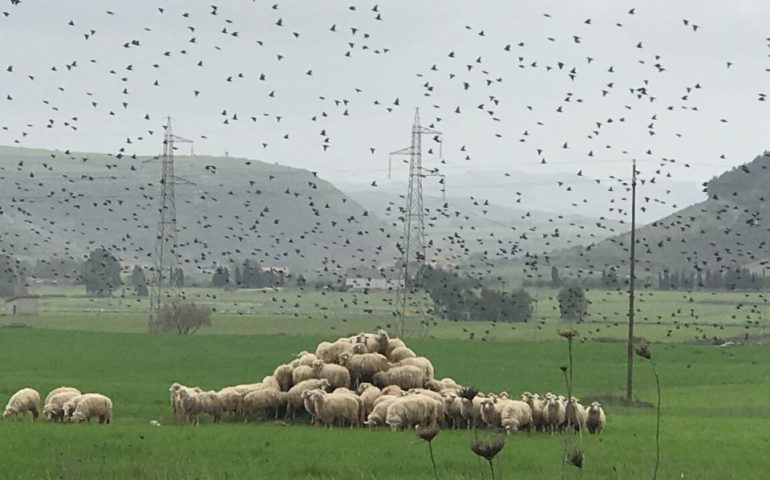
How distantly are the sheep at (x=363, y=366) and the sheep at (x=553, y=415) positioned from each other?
5348 mm

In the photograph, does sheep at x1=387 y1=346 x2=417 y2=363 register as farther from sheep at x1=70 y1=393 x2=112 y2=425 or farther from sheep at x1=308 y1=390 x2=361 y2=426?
sheep at x1=70 y1=393 x2=112 y2=425

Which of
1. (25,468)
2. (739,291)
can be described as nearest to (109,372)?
(25,468)

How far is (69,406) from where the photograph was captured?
32.9m

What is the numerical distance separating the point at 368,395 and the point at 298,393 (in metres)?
1.79

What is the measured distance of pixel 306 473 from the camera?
78.7 ft

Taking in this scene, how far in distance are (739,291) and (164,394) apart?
131m

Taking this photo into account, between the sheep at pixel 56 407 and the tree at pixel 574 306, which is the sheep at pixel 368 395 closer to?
the sheep at pixel 56 407

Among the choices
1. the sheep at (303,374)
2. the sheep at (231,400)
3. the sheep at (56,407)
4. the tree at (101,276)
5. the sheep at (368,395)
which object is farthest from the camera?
the tree at (101,276)

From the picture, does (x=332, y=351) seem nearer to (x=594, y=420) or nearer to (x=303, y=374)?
(x=303, y=374)

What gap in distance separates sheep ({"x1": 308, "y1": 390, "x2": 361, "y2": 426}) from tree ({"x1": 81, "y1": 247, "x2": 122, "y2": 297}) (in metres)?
133

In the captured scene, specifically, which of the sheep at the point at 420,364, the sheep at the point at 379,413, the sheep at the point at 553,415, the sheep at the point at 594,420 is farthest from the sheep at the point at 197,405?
the sheep at the point at 594,420

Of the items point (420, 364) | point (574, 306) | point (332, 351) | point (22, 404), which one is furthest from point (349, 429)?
point (574, 306)

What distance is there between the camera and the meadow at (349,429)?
2455cm

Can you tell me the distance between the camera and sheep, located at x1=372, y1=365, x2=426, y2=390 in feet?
118
